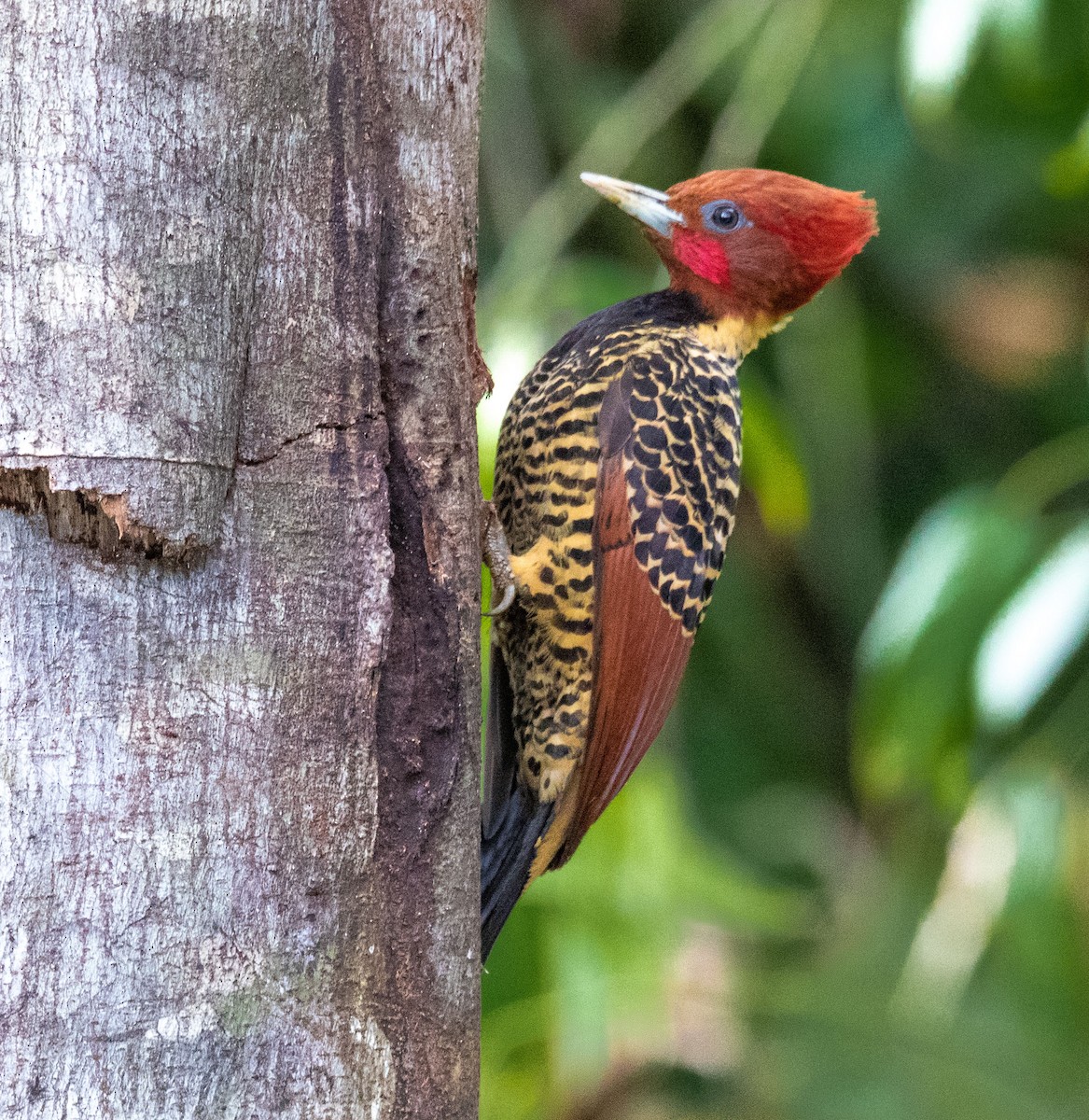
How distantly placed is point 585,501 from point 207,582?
0.97 metres

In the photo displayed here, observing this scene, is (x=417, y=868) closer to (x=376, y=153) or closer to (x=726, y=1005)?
(x=376, y=153)

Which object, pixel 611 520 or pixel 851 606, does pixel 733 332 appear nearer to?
pixel 611 520

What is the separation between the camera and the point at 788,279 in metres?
2.48

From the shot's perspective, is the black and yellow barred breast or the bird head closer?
the black and yellow barred breast

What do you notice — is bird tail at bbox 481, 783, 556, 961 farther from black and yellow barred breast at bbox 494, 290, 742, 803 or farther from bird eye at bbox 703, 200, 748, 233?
bird eye at bbox 703, 200, 748, 233

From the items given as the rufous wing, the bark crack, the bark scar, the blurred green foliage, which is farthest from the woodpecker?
the bark scar

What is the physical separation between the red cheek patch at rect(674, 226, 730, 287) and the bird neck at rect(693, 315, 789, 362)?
7 cm

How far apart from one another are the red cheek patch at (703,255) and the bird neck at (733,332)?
2.6 inches

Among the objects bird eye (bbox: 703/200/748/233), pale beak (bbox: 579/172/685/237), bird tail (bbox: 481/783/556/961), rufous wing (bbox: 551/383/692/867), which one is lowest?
bird tail (bbox: 481/783/556/961)

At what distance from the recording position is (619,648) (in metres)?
2.12

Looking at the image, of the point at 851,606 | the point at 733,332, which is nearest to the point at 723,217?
the point at 733,332

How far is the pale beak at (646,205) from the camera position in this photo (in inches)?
98.3

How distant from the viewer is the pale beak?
8.19ft

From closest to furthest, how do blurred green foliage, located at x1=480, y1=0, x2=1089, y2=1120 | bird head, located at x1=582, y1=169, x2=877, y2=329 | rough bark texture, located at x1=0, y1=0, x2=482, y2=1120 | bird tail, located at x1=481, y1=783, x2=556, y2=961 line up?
rough bark texture, located at x1=0, y1=0, x2=482, y2=1120, bird tail, located at x1=481, y1=783, x2=556, y2=961, bird head, located at x1=582, y1=169, x2=877, y2=329, blurred green foliage, located at x1=480, y1=0, x2=1089, y2=1120
